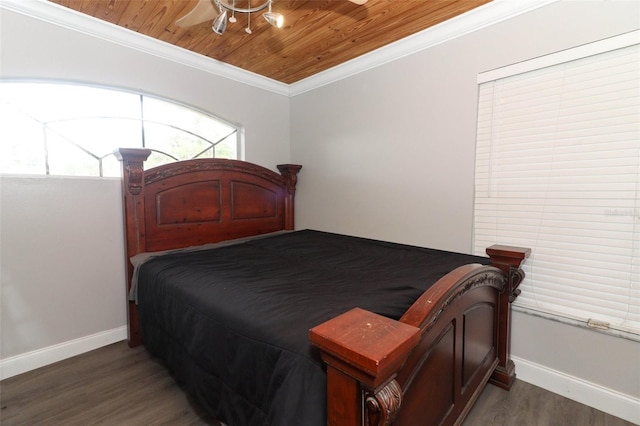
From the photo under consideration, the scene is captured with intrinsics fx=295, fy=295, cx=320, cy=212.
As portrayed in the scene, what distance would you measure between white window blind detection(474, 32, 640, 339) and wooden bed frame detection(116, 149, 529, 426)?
266mm

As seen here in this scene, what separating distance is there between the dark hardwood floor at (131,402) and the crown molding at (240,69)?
8.04ft

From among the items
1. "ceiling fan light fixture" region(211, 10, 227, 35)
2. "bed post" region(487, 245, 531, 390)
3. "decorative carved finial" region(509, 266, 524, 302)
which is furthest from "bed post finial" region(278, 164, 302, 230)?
"decorative carved finial" region(509, 266, 524, 302)

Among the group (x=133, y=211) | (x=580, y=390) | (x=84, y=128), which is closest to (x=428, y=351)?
(x=580, y=390)

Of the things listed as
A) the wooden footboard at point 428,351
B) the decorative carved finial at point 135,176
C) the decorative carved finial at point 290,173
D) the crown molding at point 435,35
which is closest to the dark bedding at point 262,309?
the wooden footboard at point 428,351

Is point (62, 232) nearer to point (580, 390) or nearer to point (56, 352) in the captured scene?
point (56, 352)

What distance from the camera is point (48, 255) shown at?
2.11m

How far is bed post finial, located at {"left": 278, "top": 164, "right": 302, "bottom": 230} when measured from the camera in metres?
3.44

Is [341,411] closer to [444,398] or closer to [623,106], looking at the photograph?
[444,398]

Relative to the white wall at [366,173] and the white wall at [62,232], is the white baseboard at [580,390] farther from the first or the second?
the white wall at [62,232]

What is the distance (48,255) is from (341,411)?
7.88 ft

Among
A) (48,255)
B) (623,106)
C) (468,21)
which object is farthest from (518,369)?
(48,255)

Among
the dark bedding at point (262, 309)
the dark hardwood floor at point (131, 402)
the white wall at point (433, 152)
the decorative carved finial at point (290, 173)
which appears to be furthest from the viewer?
the decorative carved finial at point (290, 173)

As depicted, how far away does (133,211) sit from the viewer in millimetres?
2316

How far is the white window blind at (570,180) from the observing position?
1632mm
